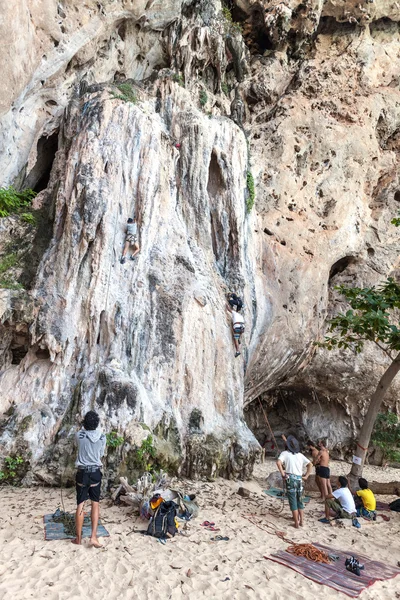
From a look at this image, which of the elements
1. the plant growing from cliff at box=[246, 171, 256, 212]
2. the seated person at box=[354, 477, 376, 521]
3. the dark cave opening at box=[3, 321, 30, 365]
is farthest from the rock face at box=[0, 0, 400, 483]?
the seated person at box=[354, 477, 376, 521]

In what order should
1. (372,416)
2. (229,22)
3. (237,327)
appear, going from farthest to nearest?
1. (229,22)
2. (237,327)
3. (372,416)

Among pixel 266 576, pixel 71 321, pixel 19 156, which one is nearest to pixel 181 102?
pixel 19 156

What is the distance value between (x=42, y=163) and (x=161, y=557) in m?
→ 11.8

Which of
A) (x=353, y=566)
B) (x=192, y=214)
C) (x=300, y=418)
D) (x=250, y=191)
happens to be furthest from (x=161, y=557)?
(x=300, y=418)

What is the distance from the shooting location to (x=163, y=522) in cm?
605

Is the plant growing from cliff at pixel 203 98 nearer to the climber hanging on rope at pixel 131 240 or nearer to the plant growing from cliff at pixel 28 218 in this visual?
the climber hanging on rope at pixel 131 240

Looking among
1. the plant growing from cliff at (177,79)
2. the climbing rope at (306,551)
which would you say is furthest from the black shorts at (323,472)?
the plant growing from cliff at (177,79)

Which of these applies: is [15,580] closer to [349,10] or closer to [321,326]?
[321,326]

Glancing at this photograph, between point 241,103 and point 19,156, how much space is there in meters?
8.31

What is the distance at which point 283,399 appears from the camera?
1772 centimetres

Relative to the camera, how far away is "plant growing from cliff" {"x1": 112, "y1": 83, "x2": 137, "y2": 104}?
11.5 m

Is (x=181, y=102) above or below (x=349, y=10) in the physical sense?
below

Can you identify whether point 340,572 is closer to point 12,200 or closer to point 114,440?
point 114,440

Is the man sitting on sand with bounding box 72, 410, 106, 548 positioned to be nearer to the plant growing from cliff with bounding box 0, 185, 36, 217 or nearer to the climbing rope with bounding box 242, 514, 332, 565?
the climbing rope with bounding box 242, 514, 332, 565
